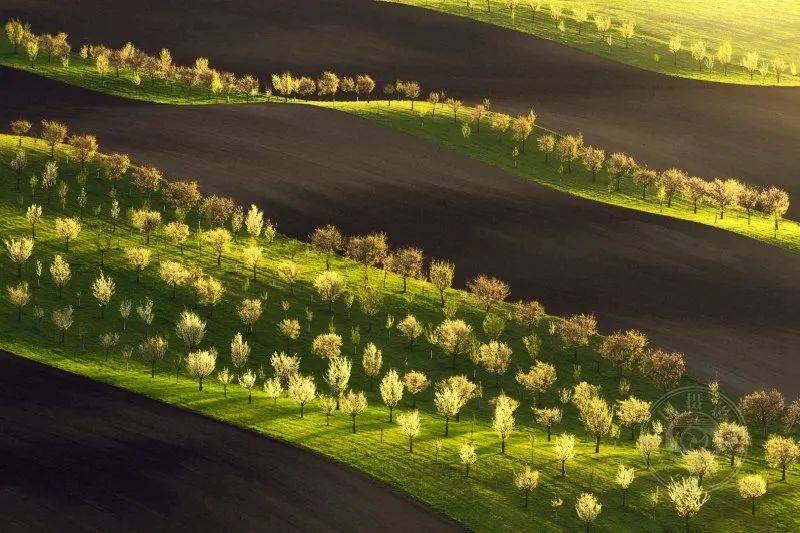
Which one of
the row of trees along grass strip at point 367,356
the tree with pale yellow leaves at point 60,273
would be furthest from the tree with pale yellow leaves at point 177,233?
the tree with pale yellow leaves at point 60,273

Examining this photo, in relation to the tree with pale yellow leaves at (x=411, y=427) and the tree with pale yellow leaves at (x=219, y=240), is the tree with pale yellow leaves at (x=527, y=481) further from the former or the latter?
the tree with pale yellow leaves at (x=219, y=240)

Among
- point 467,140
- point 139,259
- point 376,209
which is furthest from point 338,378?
point 467,140

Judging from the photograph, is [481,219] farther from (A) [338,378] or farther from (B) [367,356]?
(A) [338,378]

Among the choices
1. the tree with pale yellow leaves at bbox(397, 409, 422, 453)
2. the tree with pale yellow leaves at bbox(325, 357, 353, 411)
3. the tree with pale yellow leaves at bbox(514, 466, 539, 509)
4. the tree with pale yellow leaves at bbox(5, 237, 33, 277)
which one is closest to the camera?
the tree with pale yellow leaves at bbox(514, 466, 539, 509)

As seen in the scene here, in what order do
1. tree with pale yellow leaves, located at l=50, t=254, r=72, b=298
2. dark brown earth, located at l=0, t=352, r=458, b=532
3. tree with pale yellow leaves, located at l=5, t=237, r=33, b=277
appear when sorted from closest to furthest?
dark brown earth, located at l=0, t=352, r=458, b=532
tree with pale yellow leaves, located at l=50, t=254, r=72, b=298
tree with pale yellow leaves, located at l=5, t=237, r=33, b=277

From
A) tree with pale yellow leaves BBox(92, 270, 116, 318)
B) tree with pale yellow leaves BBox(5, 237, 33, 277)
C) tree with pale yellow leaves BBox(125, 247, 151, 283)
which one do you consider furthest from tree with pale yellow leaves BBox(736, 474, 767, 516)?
tree with pale yellow leaves BBox(5, 237, 33, 277)

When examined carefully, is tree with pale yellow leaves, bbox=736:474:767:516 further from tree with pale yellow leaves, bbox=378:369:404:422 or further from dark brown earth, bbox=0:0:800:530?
tree with pale yellow leaves, bbox=378:369:404:422

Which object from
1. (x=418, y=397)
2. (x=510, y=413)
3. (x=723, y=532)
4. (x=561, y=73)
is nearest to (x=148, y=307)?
(x=418, y=397)
